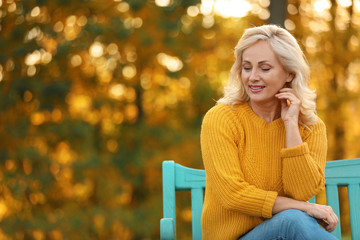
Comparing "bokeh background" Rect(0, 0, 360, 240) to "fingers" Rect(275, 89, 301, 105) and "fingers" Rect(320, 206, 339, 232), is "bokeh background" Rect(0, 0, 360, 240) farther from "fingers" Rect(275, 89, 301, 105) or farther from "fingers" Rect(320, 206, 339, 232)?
"fingers" Rect(320, 206, 339, 232)

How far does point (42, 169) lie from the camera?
7.16 m

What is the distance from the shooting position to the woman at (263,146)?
2.06 metres

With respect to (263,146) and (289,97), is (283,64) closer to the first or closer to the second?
(289,97)

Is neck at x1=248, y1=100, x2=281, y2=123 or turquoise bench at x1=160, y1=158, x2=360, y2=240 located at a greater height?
neck at x1=248, y1=100, x2=281, y2=123

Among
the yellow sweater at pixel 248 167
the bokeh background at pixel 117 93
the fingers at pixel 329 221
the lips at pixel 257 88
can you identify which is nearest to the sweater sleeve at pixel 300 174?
the yellow sweater at pixel 248 167

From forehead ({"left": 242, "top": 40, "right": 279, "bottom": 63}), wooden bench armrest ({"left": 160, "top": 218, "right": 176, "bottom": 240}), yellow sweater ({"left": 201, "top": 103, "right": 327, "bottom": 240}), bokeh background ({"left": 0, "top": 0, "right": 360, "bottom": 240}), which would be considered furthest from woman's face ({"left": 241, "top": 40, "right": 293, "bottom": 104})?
bokeh background ({"left": 0, "top": 0, "right": 360, "bottom": 240})

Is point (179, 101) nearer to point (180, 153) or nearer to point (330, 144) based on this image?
point (180, 153)

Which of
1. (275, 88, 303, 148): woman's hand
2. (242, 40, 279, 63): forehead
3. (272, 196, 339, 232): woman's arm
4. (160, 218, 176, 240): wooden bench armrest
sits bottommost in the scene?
(160, 218, 176, 240): wooden bench armrest

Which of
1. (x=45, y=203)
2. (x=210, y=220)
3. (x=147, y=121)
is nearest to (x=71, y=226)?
(x=45, y=203)

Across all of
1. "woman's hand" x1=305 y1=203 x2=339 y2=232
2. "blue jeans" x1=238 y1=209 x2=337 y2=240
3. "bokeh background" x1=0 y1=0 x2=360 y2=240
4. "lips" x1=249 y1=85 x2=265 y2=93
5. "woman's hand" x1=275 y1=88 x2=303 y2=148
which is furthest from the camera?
"bokeh background" x1=0 y1=0 x2=360 y2=240

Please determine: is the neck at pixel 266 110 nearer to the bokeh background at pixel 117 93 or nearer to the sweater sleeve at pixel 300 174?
the sweater sleeve at pixel 300 174

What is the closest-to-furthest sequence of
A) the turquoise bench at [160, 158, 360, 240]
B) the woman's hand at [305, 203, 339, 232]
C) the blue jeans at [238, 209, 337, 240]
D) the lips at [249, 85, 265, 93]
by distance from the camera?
the blue jeans at [238, 209, 337, 240] → the woman's hand at [305, 203, 339, 232] → the lips at [249, 85, 265, 93] → the turquoise bench at [160, 158, 360, 240]

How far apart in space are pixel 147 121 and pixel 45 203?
2.15 m

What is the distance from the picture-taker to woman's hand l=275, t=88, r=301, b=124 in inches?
86.8
